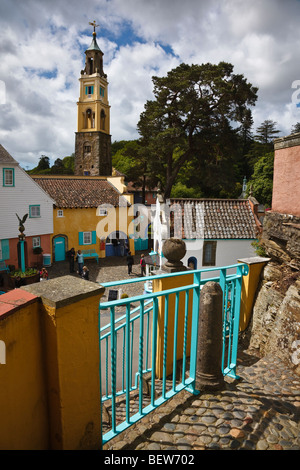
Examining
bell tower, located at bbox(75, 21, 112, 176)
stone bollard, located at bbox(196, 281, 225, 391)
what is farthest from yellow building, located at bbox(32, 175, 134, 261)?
stone bollard, located at bbox(196, 281, 225, 391)

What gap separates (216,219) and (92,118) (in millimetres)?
32661

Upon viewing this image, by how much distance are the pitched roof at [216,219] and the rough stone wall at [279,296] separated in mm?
9636

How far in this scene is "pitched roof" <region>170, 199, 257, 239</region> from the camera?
659 inches

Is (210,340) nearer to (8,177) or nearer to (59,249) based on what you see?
(8,177)

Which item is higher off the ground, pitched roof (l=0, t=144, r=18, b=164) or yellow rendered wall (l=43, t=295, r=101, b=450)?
pitched roof (l=0, t=144, r=18, b=164)

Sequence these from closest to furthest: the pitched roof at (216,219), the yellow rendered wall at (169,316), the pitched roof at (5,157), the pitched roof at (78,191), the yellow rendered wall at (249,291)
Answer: the yellow rendered wall at (169,316), the yellow rendered wall at (249,291), the pitched roof at (216,219), the pitched roof at (5,157), the pitched roof at (78,191)

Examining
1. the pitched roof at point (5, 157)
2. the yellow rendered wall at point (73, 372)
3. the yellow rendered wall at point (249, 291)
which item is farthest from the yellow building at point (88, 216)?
the yellow rendered wall at point (73, 372)

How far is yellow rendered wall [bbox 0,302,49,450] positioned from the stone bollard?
6.51ft

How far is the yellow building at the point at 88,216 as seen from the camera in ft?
80.2

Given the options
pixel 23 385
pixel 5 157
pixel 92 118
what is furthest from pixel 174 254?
pixel 92 118

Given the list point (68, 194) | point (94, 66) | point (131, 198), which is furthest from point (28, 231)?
point (94, 66)

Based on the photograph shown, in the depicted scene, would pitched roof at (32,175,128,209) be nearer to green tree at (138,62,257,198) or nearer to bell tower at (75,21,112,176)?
green tree at (138,62,257,198)

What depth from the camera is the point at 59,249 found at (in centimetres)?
2447

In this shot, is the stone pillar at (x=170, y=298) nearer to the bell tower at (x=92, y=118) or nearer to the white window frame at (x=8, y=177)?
A: the white window frame at (x=8, y=177)
